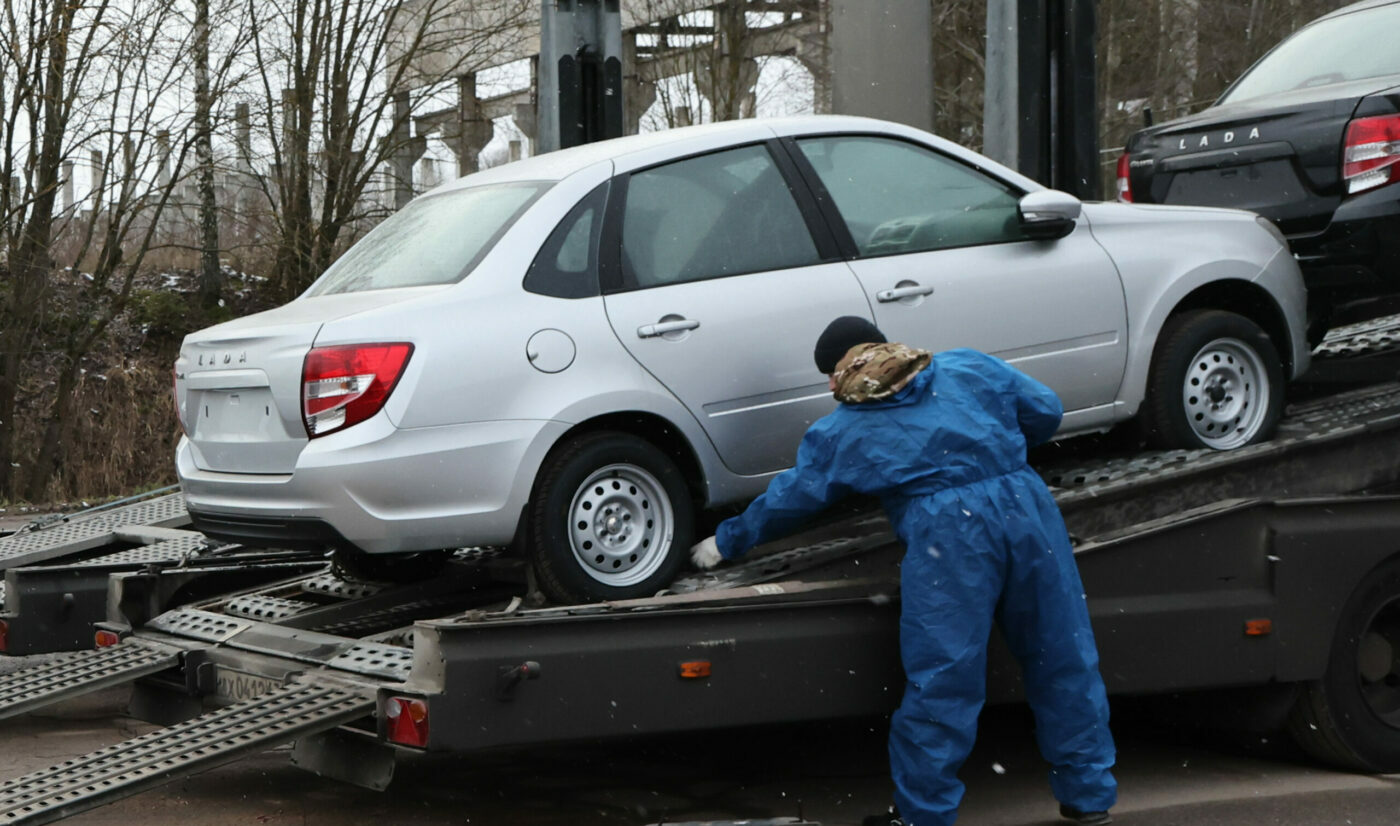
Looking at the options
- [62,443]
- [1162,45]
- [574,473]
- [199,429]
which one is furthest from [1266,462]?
[1162,45]

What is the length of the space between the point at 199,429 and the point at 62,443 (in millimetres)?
12145

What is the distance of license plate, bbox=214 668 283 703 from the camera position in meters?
4.89

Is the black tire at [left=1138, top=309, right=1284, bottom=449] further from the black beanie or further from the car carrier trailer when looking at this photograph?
the black beanie

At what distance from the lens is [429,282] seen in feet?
16.3

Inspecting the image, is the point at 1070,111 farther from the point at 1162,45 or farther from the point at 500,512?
the point at 1162,45

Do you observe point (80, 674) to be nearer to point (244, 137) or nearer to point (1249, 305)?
point (1249, 305)

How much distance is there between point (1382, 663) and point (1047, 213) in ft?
6.61

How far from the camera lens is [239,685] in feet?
Answer: 16.5

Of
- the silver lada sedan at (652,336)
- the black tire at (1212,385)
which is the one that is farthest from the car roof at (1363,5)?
the black tire at (1212,385)

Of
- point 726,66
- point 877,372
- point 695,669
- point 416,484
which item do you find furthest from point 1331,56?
point 726,66

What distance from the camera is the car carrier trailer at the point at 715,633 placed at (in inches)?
168

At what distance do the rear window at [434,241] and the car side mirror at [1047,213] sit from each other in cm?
180

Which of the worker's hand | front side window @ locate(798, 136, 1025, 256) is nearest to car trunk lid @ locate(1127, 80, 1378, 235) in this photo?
front side window @ locate(798, 136, 1025, 256)

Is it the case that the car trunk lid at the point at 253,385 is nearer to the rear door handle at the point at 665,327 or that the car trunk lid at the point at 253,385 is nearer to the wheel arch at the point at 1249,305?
the rear door handle at the point at 665,327
